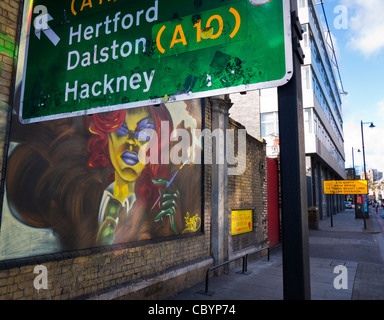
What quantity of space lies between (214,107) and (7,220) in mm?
5990

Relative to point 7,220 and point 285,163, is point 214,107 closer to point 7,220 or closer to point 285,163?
point 7,220

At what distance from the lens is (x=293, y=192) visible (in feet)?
6.01

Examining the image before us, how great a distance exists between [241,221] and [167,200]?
13.4ft

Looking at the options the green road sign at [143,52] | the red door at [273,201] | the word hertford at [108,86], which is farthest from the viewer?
the red door at [273,201]

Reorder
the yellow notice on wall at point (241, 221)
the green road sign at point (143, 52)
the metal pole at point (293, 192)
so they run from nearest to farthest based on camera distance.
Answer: the metal pole at point (293, 192)
the green road sign at point (143, 52)
the yellow notice on wall at point (241, 221)

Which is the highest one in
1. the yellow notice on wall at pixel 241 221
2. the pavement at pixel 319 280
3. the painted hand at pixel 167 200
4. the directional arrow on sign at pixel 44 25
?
the directional arrow on sign at pixel 44 25

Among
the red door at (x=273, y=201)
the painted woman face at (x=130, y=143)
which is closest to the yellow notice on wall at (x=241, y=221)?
the red door at (x=273, y=201)

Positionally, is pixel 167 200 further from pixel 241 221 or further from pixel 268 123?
pixel 268 123

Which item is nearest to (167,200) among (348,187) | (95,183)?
(95,183)

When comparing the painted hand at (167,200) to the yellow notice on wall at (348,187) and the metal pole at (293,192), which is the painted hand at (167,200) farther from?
the yellow notice on wall at (348,187)

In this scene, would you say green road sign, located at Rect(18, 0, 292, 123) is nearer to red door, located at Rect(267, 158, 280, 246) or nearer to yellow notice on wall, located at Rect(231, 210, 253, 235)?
yellow notice on wall, located at Rect(231, 210, 253, 235)

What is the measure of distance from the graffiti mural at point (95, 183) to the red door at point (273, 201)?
261 inches

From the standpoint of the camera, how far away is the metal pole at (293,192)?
1.79 metres
